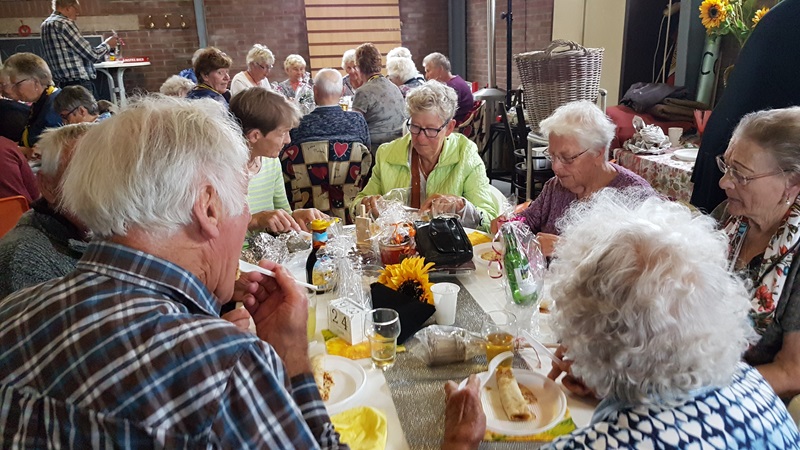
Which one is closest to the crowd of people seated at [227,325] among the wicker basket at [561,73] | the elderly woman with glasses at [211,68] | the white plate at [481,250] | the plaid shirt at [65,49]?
the white plate at [481,250]

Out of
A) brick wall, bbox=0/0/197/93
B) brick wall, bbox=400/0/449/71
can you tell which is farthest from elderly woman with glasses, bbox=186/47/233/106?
brick wall, bbox=400/0/449/71

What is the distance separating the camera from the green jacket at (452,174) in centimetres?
271

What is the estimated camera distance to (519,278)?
5.00 feet

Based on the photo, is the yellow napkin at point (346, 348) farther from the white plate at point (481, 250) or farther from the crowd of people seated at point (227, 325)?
the white plate at point (481, 250)

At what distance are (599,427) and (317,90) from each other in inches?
126

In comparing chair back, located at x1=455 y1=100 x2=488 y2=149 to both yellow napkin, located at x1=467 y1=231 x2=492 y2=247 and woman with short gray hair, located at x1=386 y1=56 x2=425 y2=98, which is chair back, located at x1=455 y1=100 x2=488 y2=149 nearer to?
woman with short gray hair, located at x1=386 y1=56 x2=425 y2=98

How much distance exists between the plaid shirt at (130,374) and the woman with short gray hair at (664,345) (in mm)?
520

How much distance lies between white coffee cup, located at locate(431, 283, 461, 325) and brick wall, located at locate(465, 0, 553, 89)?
5308 millimetres

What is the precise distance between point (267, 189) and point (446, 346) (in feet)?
5.72

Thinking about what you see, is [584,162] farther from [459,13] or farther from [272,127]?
[459,13]

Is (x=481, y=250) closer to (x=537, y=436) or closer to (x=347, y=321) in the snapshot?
(x=347, y=321)

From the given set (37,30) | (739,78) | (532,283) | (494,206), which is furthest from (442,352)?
(37,30)

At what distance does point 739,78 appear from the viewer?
223 cm

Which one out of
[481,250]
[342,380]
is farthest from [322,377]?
[481,250]
